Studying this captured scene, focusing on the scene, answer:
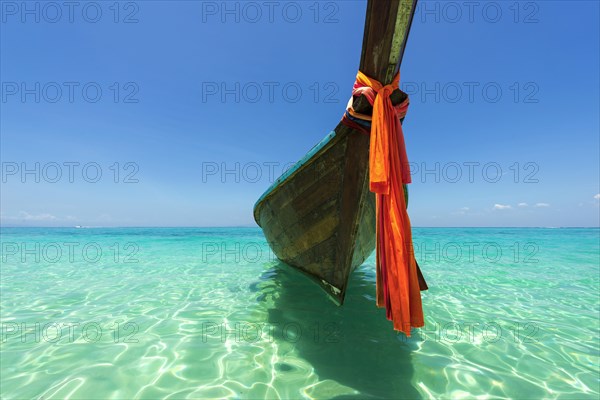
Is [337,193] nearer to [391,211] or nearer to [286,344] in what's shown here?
[391,211]

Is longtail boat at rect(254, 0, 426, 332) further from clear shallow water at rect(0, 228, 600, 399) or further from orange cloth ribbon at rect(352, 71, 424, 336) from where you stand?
clear shallow water at rect(0, 228, 600, 399)

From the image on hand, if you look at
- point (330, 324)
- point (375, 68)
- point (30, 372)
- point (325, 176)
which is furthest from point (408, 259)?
point (30, 372)

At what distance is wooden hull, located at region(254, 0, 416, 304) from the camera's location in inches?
88.0

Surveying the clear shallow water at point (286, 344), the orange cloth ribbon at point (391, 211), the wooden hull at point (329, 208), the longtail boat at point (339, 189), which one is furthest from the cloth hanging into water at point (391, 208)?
the clear shallow water at point (286, 344)

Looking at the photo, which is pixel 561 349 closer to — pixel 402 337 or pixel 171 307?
pixel 402 337

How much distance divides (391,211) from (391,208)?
3 centimetres

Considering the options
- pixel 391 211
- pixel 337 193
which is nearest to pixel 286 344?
→ pixel 337 193

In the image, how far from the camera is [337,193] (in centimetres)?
348

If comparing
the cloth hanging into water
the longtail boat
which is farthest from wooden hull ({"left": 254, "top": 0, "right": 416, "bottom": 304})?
the cloth hanging into water

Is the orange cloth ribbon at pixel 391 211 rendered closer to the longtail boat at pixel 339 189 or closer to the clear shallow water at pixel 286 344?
the longtail boat at pixel 339 189

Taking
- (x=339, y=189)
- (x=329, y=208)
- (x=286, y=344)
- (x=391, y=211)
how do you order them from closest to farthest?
(x=391, y=211) < (x=286, y=344) < (x=339, y=189) < (x=329, y=208)

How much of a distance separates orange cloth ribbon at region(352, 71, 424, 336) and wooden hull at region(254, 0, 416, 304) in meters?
0.28

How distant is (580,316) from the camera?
14.7 ft

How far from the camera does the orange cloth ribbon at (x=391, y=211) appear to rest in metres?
2.19
